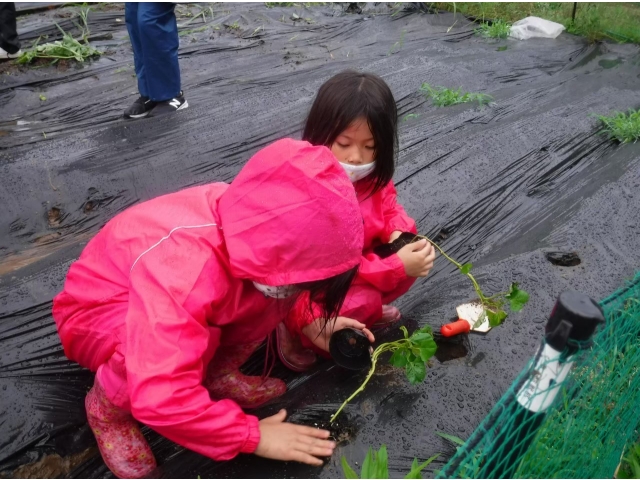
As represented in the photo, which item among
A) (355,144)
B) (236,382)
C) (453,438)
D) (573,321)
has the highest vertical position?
(573,321)

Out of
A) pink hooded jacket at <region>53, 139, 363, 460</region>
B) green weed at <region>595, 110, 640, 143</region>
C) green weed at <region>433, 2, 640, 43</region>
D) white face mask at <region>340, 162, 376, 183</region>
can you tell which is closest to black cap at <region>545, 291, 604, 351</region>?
pink hooded jacket at <region>53, 139, 363, 460</region>

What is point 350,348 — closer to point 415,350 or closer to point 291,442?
point 415,350

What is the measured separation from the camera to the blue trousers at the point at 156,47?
3217mm

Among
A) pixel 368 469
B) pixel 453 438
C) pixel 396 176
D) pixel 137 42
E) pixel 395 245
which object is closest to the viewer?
pixel 368 469

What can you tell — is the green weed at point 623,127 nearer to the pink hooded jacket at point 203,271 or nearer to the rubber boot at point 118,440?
the pink hooded jacket at point 203,271

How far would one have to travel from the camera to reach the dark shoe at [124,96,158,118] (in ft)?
10.7

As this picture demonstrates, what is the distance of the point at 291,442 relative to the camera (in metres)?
1.55

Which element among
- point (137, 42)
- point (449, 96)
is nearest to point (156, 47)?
point (137, 42)

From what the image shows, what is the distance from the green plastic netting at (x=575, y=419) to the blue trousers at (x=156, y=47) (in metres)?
2.71

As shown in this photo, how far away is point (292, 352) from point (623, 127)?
2.52m

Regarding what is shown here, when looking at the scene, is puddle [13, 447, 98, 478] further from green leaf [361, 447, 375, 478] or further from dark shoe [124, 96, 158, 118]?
dark shoe [124, 96, 158, 118]

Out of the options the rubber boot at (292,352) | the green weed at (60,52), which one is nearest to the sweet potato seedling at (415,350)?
the rubber boot at (292,352)

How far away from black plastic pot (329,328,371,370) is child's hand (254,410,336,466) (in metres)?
0.26

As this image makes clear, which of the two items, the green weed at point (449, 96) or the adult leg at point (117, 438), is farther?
the green weed at point (449, 96)
